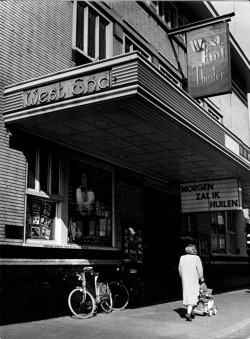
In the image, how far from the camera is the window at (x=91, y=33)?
11867mm

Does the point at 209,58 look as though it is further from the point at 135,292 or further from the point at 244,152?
the point at 135,292

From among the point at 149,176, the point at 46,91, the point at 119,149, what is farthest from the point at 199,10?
the point at 46,91

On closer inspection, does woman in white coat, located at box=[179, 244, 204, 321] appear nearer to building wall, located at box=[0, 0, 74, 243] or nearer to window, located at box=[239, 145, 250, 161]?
building wall, located at box=[0, 0, 74, 243]

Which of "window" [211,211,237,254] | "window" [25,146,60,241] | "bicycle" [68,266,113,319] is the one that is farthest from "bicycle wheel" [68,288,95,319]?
"window" [211,211,237,254]

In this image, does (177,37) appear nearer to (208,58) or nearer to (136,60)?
(208,58)

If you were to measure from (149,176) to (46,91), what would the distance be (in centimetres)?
646

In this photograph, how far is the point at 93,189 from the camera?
11.7 metres

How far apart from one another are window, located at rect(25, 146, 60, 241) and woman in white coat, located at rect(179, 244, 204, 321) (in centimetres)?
316

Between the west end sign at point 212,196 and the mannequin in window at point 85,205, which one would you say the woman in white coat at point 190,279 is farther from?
the west end sign at point 212,196

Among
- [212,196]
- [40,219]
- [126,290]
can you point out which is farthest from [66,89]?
[212,196]

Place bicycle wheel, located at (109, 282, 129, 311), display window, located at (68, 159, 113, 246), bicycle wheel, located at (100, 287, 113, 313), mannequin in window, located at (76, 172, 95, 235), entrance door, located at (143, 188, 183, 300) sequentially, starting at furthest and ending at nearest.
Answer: entrance door, located at (143, 188, 183, 300)
mannequin in window, located at (76, 172, 95, 235)
bicycle wheel, located at (109, 282, 129, 311)
display window, located at (68, 159, 113, 246)
bicycle wheel, located at (100, 287, 113, 313)

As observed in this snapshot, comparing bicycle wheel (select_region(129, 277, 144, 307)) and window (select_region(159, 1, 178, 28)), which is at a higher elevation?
window (select_region(159, 1, 178, 28))

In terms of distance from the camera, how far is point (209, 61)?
15555 millimetres

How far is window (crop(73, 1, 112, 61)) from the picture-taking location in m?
11.9
